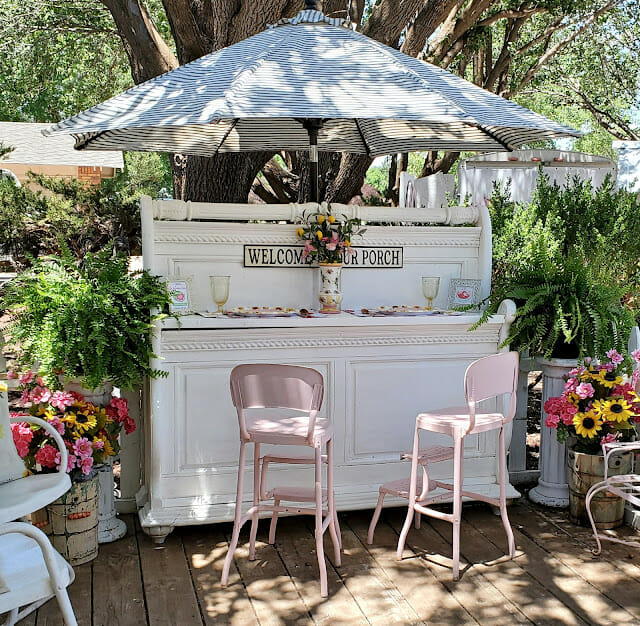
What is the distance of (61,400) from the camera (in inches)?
156

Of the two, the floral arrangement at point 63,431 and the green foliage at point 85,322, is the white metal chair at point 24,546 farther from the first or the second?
the green foliage at point 85,322

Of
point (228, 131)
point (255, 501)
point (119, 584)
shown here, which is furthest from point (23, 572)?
point (228, 131)

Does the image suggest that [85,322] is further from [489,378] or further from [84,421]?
[489,378]

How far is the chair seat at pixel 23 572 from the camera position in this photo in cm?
278

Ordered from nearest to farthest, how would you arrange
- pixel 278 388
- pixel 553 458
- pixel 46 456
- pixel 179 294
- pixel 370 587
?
pixel 278 388
pixel 370 587
pixel 46 456
pixel 179 294
pixel 553 458

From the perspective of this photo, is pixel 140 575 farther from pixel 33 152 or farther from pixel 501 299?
pixel 33 152

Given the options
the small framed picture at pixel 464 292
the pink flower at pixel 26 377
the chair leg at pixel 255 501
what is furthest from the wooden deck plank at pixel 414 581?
the pink flower at pixel 26 377

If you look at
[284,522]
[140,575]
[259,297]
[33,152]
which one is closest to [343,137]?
[259,297]

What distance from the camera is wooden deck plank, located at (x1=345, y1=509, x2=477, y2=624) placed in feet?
11.4

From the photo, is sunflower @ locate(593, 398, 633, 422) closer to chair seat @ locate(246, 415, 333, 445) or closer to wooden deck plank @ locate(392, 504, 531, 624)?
wooden deck plank @ locate(392, 504, 531, 624)

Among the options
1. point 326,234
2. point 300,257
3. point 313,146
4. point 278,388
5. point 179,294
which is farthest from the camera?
point 313,146

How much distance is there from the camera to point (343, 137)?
236 inches

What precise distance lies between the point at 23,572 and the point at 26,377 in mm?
1429

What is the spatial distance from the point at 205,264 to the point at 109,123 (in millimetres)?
941
